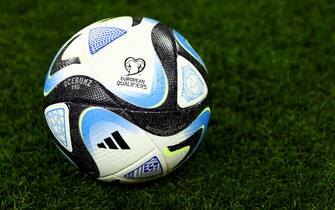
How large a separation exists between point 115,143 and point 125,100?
25 centimetres

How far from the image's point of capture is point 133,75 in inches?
124

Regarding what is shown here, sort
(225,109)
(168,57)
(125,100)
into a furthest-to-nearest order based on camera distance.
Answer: (225,109) → (168,57) → (125,100)

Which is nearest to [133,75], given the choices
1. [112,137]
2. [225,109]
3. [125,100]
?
[125,100]

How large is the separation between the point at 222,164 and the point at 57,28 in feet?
7.77

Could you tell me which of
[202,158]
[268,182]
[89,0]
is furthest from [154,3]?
[268,182]

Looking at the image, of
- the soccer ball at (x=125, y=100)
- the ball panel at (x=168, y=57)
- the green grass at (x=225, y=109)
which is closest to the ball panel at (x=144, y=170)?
the soccer ball at (x=125, y=100)

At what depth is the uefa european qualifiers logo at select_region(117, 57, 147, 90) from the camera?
315cm

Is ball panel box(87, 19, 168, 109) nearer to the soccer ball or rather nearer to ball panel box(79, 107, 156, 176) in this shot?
the soccer ball

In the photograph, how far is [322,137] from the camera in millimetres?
4020

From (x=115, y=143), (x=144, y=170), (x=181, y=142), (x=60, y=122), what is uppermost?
(x=60, y=122)

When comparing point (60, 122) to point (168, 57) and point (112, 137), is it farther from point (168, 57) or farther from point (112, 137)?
point (168, 57)

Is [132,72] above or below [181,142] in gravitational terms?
above

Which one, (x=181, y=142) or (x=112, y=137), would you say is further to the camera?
(x=181, y=142)

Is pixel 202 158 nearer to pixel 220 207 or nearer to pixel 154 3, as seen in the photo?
pixel 220 207
